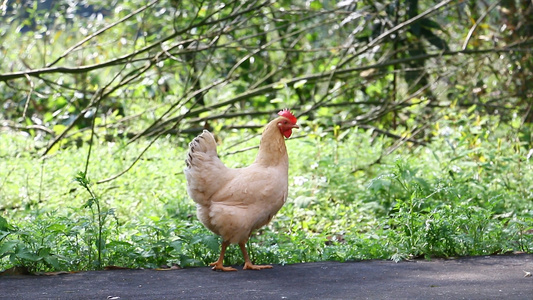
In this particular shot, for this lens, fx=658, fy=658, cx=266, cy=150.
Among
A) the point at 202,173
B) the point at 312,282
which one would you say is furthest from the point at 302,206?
the point at 312,282

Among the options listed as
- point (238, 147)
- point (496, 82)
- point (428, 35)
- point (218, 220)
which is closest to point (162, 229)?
point (218, 220)

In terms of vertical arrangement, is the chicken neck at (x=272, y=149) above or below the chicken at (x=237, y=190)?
above

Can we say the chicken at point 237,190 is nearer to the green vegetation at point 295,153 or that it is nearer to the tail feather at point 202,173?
the tail feather at point 202,173

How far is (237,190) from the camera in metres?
4.83

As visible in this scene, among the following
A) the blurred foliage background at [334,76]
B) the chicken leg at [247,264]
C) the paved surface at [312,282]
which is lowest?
the paved surface at [312,282]

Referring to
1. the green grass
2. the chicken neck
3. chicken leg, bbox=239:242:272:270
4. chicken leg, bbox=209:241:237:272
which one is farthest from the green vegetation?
the chicken neck

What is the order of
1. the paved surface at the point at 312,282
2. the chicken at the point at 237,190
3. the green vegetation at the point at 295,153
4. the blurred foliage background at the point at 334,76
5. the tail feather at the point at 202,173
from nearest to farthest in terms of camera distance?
the paved surface at the point at 312,282 → the chicken at the point at 237,190 → the tail feather at the point at 202,173 → the green vegetation at the point at 295,153 → the blurred foliage background at the point at 334,76

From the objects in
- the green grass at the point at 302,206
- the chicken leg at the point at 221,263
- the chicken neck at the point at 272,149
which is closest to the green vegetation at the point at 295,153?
the green grass at the point at 302,206

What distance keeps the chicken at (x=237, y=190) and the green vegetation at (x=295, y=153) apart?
1.01 feet

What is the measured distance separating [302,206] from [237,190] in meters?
1.95

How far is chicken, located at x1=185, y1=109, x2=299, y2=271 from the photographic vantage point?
478 centimetres

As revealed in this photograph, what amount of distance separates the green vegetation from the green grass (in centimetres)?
2

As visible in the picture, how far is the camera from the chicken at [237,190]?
4781mm

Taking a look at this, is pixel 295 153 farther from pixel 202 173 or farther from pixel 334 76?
pixel 202 173
